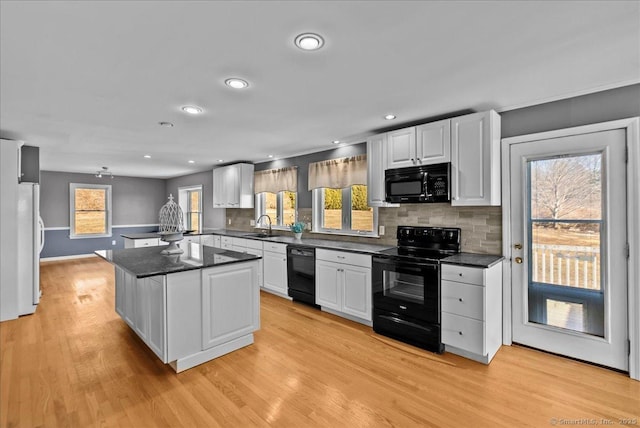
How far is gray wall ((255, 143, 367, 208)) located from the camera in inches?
175

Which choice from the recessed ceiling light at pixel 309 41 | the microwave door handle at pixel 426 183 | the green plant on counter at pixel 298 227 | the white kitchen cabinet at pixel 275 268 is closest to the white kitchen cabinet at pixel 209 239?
the white kitchen cabinet at pixel 275 268

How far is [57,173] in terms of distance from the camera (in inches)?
305

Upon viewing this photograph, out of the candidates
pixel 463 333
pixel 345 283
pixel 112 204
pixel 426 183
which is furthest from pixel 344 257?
pixel 112 204

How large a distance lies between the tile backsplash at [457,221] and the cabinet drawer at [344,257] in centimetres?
64

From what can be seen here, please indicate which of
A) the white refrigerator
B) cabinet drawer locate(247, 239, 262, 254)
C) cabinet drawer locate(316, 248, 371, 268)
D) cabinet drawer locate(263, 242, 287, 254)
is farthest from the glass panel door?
the white refrigerator

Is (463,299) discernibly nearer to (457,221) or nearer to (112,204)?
(457,221)

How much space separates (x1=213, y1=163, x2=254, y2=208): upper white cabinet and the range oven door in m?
3.54

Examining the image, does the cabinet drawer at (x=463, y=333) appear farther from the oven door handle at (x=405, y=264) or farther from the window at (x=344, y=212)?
the window at (x=344, y=212)

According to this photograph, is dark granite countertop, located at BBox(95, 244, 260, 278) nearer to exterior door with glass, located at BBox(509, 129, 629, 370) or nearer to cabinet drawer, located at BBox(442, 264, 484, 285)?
cabinet drawer, located at BBox(442, 264, 484, 285)

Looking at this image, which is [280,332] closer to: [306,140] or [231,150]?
[306,140]

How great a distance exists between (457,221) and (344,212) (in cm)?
173

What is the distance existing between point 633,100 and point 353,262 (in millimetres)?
2818

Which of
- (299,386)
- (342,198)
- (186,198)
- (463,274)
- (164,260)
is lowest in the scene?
(299,386)

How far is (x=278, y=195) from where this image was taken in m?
5.78
